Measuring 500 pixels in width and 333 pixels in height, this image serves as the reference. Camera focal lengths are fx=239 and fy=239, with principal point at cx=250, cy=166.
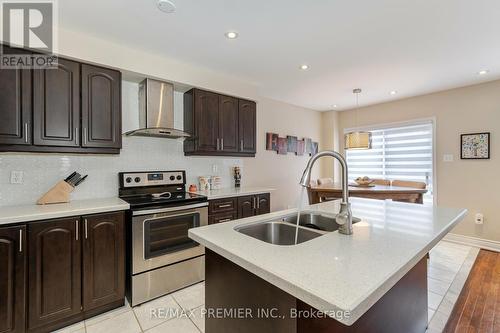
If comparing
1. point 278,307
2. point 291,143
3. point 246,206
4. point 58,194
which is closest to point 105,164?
point 58,194

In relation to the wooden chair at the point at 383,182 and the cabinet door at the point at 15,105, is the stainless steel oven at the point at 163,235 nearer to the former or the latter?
the cabinet door at the point at 15,105

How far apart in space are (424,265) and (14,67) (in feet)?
11.6

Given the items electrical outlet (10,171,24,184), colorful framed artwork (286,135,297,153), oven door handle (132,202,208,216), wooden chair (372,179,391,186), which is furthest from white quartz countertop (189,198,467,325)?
colorful framed artwork (286,135,297,153)

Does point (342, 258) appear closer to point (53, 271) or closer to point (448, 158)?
point (53, 271)

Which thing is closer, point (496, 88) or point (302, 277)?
point (302, 277)

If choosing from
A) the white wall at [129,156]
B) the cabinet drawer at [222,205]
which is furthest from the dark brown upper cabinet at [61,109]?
the cabinet drawer at [222,205]

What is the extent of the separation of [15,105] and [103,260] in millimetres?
1463

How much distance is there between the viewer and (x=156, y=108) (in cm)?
276

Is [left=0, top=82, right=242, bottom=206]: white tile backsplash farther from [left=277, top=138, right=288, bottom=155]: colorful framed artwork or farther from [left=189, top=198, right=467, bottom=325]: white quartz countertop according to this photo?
[left=189, top=198, right=467, bottom=325]: white quartz countertop

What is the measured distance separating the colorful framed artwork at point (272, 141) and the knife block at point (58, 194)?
3.10 m

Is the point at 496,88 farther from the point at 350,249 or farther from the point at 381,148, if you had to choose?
the point at 350,249

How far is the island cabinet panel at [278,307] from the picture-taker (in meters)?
0.90

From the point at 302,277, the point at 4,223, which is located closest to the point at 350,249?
the point at 302,277

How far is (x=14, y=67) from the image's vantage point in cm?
195
